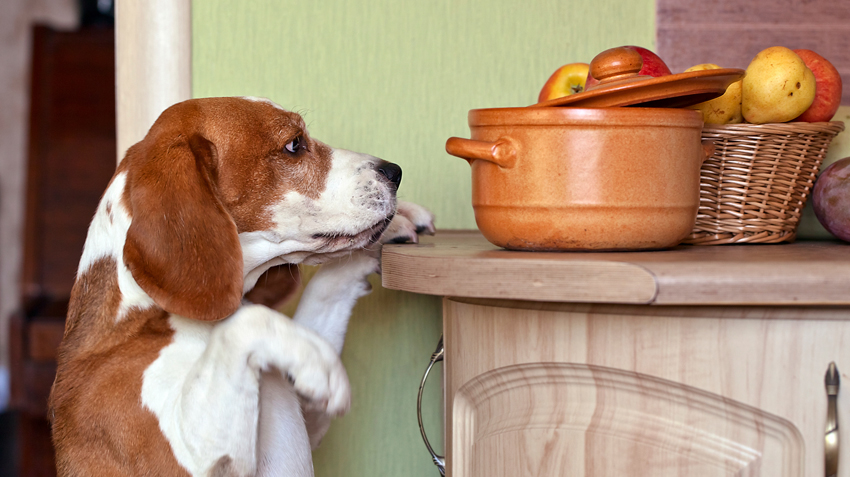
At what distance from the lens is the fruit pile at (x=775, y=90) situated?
39.4 inches

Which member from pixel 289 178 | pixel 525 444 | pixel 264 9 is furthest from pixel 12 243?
pixel 525 444

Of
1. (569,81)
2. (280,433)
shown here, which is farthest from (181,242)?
(569,81)

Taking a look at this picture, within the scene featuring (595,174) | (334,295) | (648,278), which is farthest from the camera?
(334,295)

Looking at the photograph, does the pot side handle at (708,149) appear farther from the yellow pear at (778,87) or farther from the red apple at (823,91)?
the red apple at (823,91)

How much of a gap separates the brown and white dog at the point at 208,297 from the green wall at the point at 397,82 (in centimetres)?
36

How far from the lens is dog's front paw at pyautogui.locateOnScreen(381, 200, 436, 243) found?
1.17 m

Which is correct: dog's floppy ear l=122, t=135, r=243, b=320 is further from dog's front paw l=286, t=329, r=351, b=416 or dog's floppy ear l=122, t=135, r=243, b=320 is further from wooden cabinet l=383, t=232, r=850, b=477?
wooden cabinet l=383, t=232, r=850, b=477

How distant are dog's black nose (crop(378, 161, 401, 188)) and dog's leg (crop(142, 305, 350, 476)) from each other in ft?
1.00

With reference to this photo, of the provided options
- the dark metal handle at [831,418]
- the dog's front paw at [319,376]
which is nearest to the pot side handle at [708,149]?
the dark metal handle at [831,418]

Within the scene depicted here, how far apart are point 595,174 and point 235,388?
53cm

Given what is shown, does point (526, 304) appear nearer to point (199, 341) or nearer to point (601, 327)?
point (601, 327)

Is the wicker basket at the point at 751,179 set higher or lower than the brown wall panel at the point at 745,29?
lower

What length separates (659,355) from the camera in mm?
727

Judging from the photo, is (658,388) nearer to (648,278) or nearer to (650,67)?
(648,278)
